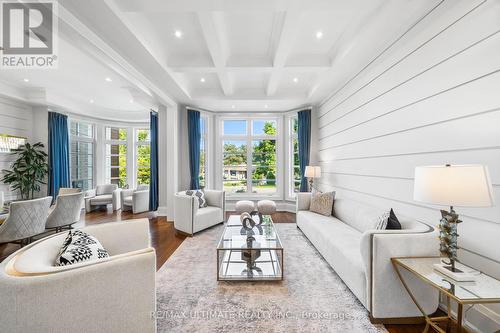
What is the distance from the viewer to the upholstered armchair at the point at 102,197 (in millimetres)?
5738

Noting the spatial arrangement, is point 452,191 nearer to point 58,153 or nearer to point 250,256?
point 250,256

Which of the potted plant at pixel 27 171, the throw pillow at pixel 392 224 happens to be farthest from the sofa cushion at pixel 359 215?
the potted plant at pixel 27 171

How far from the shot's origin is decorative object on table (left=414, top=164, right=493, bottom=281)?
1209mm

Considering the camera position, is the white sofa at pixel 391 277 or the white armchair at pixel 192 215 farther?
the white armchair at pixel 192 215

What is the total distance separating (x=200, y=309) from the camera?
1848 millimetres

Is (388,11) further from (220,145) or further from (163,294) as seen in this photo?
(220,145)

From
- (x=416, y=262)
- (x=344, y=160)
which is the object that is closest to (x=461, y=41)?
(x=416, y=262)

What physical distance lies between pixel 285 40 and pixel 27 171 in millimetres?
6141

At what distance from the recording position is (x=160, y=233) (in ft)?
12.9

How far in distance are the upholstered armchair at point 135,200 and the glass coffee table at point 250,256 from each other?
3.64 metres

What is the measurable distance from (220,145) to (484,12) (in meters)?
5.16

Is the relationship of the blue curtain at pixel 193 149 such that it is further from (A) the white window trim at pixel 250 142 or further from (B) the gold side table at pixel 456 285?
(B) the gold side table at pixel 456 285

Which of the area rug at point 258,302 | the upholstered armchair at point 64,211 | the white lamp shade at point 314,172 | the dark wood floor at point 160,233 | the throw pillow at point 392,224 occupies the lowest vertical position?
the dark wood floor at point 160,233
